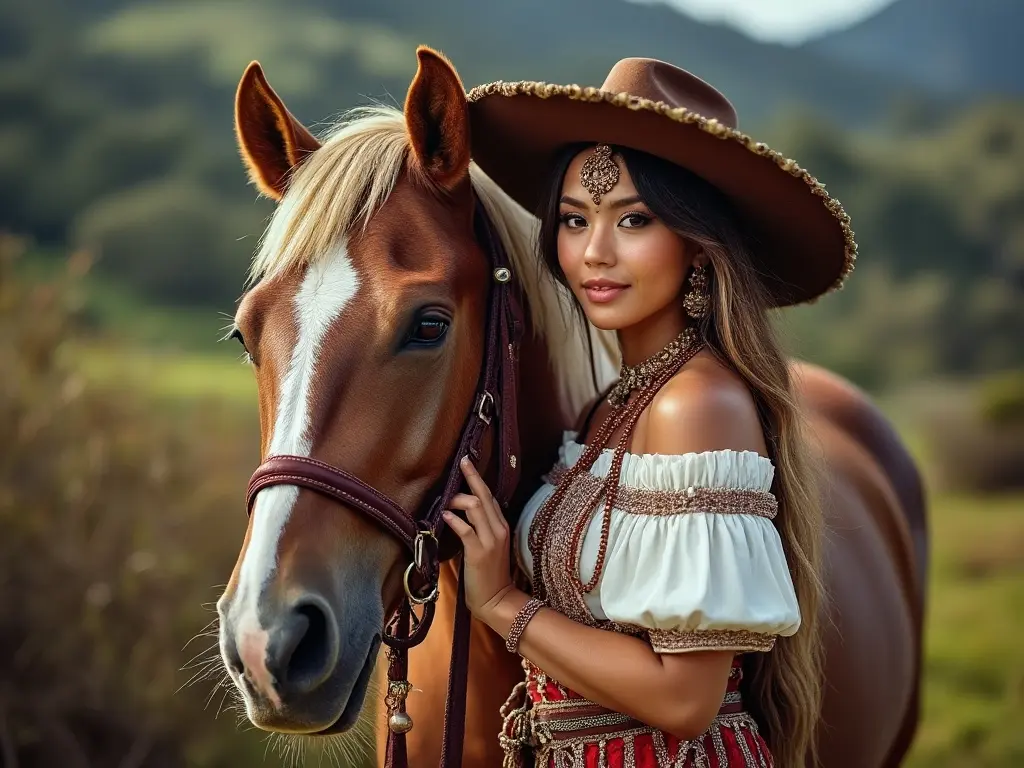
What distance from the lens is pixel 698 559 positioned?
4.70 feet

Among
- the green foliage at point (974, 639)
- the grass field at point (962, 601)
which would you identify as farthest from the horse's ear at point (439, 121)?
the green foliage at point (974, 639)

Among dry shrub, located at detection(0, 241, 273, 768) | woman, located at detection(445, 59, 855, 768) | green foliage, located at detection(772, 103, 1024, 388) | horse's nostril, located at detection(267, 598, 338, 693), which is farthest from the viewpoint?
green foliage, located at detection(772, 103, 1024, 388)

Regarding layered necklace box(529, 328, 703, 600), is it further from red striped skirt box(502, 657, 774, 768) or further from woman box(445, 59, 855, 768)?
red striped skirt box(502, 657, 774, 768)

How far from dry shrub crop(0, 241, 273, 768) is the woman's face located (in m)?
2.85

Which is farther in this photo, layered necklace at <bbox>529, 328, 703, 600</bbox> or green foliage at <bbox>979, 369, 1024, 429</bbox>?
green foliage at <bbox>979, 369, 1024, 429</bbox>

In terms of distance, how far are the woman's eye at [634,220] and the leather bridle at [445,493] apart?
284mm

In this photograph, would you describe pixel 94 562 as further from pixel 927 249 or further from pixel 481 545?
pixel 927 249

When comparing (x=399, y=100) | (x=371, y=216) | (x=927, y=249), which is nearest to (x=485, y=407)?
(x=371, y=216)

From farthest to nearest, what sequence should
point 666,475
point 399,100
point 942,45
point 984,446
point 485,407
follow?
point 942,45 → point 399,100 → point 984,446 → point 485,407 → point 666,475

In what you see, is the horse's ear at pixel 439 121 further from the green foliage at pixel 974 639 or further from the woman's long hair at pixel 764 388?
the green foliage at pixel 974 639

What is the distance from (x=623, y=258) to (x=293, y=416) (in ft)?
2.14

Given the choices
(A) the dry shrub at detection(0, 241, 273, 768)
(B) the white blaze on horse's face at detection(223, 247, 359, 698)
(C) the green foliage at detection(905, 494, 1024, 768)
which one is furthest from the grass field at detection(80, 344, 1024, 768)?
(B) the white blaze on horse's face at detection(223, 247, 359, 698)

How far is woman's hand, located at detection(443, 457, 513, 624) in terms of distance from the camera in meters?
1.65

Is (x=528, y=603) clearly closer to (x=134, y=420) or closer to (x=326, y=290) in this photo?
(x=326, y=290)
